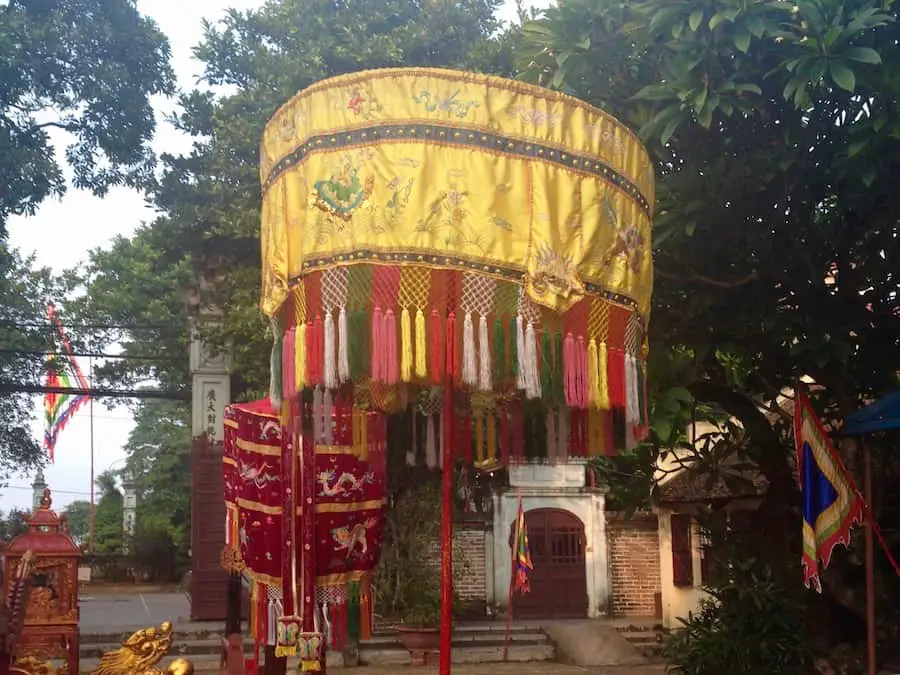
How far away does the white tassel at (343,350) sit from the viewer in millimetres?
3822

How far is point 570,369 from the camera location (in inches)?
159

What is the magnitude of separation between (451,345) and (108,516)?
34718 mm

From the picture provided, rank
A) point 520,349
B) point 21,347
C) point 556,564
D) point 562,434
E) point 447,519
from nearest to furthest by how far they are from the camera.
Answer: point 520,349, point 447,519, point 562,434, point 556,564, point 21,347

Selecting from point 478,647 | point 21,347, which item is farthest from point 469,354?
point 21,347

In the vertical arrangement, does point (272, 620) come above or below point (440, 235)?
below

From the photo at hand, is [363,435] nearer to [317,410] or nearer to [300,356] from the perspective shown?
[317,410]

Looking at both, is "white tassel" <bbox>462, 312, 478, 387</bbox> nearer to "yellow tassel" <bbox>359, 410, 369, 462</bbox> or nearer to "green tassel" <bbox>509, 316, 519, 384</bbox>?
"green tassel" <bbox>509, 316, 519, 384</bbox>

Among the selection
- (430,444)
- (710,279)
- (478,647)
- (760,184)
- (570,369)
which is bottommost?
(478,647)

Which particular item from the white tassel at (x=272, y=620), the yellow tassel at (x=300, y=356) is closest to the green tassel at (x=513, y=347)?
the yellow tassel at (x=300, y=356)

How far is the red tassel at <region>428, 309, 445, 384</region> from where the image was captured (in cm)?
391

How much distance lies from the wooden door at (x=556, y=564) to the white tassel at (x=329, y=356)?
1485 centimetres

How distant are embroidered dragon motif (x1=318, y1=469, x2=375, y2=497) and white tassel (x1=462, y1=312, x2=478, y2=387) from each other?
6.21 ft

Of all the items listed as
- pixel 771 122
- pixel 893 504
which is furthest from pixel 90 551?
pixel 771 122

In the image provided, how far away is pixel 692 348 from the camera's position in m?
6.82
